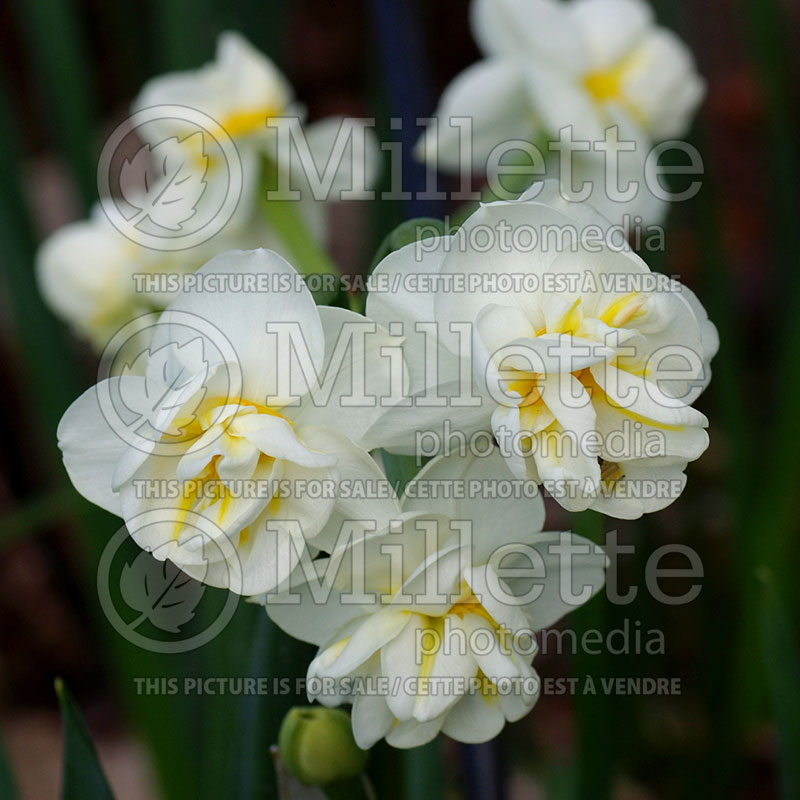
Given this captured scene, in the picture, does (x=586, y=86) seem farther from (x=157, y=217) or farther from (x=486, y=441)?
(x=486, y=441)

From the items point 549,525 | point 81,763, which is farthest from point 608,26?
point 549,525

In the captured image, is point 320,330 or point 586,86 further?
point 586,86

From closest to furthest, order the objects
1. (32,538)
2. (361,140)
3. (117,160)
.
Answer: (361,140), (32,538), (117,160)

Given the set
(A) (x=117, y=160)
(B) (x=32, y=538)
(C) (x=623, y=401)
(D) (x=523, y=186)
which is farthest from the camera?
(A) (x=117, y=160)

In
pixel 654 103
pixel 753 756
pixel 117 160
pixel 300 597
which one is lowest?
pixel 753 756

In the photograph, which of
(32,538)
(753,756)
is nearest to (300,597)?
(753,756)

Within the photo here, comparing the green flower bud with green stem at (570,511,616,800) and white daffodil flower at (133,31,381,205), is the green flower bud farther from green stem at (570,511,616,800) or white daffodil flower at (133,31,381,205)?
white daffodil flower at (133,31,381,205)
